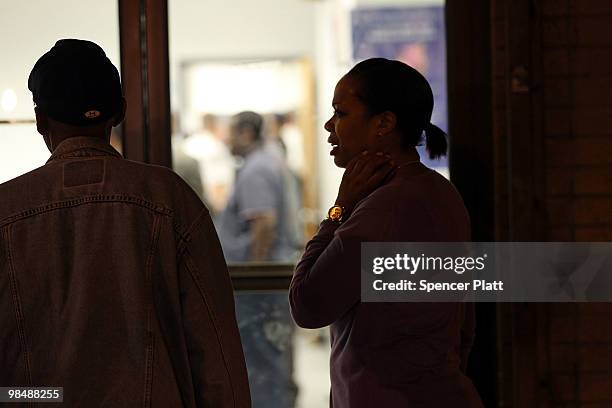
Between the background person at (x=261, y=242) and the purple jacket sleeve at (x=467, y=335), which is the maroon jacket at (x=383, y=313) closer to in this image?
the purple jacket sleeve at (x=467, y=335)

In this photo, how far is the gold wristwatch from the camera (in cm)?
210

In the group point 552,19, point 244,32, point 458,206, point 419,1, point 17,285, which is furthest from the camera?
point 244,32

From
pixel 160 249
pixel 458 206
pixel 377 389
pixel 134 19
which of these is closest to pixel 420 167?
pixel 458 206

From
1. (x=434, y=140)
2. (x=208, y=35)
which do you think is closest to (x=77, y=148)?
(x=434, y=140)

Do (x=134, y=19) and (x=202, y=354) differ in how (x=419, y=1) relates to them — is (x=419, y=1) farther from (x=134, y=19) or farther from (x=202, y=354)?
(x=202, y=354)

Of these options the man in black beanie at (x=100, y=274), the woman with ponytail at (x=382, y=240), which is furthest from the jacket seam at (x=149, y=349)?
the woman with ponytail at (x=382, y=240)

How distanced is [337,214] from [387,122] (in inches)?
9.7

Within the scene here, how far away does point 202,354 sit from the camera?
1732 mm

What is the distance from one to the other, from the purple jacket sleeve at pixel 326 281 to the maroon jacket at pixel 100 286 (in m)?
0.36

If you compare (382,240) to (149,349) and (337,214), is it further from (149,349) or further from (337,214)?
(149,349)

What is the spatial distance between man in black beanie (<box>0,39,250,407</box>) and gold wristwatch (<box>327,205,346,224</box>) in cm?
43

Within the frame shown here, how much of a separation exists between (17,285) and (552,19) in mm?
1963

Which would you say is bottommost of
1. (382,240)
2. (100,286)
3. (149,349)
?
(149,349)

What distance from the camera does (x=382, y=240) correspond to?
2.05m
